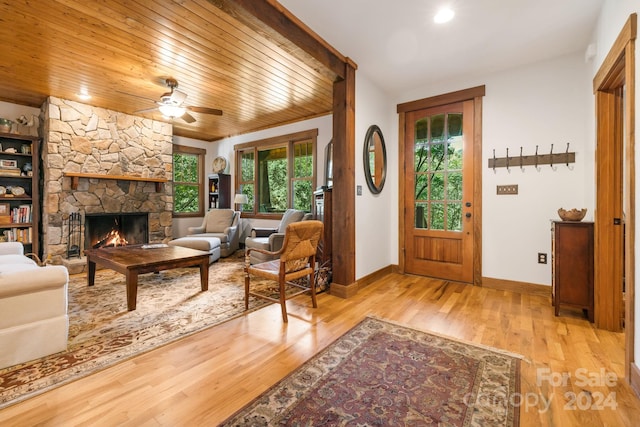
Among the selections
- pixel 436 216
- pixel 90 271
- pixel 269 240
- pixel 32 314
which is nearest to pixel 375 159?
pixel 436 216

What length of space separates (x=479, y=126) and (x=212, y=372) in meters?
3.82

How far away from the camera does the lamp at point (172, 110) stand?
140 inches

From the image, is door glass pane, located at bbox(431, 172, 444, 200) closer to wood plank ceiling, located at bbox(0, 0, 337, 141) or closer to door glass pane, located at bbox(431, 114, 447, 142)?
door glass pane, located at bbox(431, 114, 447, 142)

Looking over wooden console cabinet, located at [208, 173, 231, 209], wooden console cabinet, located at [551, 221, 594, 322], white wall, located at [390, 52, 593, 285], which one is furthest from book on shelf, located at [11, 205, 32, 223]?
wooden console cabinet, located at [551, 221, 594, 322]

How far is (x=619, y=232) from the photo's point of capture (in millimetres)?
2418

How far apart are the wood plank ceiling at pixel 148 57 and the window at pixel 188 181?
1.73m

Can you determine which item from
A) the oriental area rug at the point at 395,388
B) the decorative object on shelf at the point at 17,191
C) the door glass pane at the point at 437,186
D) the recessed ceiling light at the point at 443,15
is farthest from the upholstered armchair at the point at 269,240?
the decorative object on shelf at the point at 17,191

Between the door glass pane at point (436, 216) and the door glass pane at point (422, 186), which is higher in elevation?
the door glass pane at point (422, 186)

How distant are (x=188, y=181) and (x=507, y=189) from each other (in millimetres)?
6201

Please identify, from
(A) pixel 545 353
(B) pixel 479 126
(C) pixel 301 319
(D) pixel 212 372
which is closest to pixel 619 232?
(A) pixel 545 353

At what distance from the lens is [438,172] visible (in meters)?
3.96

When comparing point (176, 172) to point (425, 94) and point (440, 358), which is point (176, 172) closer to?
point (425, 94)

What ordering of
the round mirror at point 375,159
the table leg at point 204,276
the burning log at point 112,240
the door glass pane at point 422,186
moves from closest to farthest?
the table leg at point 204,276
the round mirror at point 375,159
the door glass pane at point 422,186
the burning log at point 112,240

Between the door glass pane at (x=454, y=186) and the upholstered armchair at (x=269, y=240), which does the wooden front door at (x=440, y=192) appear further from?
the upholstered armchair at (x=269, y=240)
